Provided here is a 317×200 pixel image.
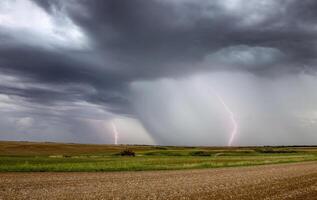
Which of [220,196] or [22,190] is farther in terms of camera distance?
[22,190]

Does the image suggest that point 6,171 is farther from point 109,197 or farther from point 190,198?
point 190,198

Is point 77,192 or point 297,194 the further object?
point 77,192

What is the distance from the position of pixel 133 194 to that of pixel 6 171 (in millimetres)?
31552

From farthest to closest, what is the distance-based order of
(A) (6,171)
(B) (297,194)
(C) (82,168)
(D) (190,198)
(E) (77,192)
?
1. (C) (82,168)
2. (A) (6,171)
3. (E) (77,192)
4. (B) (297,194)
5. (D) (190,198)

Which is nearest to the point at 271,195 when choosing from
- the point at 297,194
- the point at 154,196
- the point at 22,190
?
the point at 297,194

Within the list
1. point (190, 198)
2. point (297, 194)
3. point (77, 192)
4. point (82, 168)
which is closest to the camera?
point (190, 198)

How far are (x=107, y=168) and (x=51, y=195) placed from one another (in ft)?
104

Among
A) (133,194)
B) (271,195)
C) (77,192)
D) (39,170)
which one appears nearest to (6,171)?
(39,170)

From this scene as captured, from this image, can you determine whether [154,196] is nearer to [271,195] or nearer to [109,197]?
[109,197]

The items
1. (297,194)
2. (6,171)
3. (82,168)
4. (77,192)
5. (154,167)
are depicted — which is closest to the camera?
(297,194)

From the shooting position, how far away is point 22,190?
30734 mm

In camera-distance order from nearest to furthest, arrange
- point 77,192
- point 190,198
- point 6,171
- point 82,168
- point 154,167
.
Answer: point 190,198
point 77,192
point 6,171
point 82,168
point 154,167

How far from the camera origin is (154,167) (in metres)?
63.5

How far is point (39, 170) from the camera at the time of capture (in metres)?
53.9
